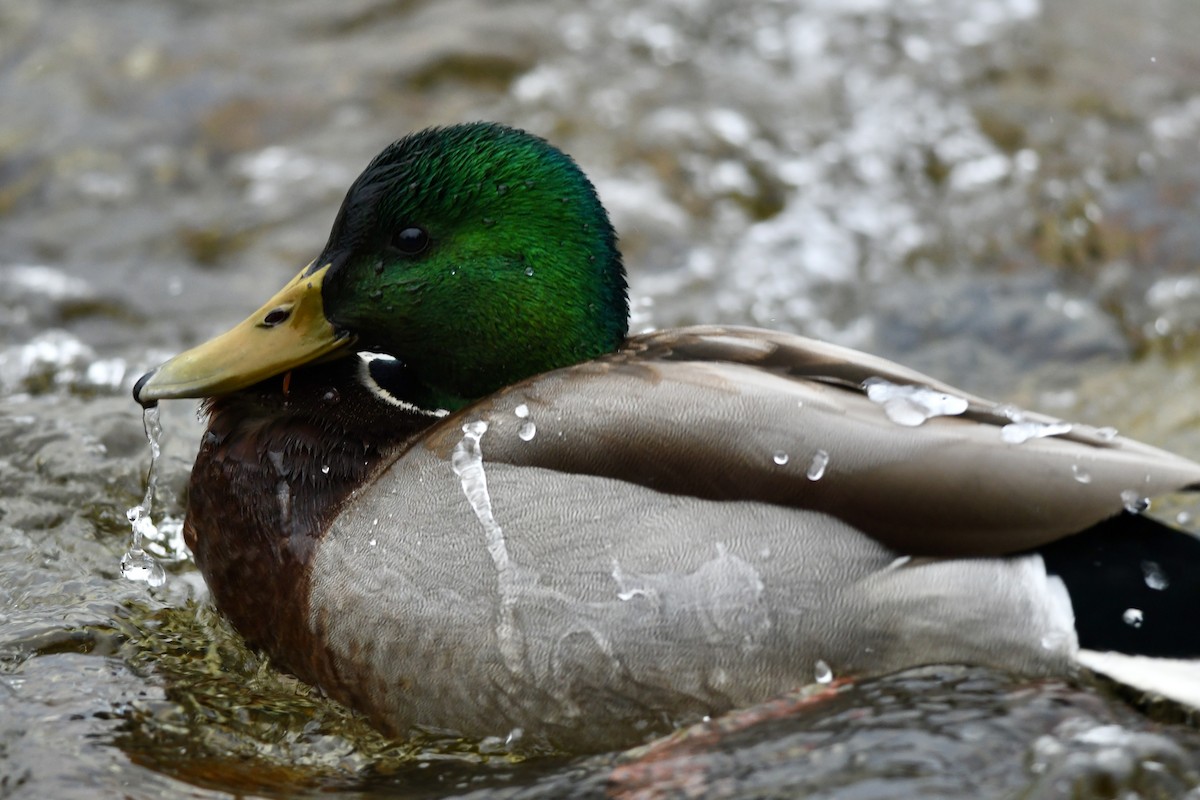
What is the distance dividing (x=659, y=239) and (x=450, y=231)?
3.46 metres

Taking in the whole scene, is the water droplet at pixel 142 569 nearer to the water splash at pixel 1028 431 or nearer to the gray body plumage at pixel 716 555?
the gray body plumage at pixel 716 555

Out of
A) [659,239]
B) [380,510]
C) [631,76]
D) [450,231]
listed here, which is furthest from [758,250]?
[380,510]

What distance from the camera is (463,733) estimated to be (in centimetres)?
355

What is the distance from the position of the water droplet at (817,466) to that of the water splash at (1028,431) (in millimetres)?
407

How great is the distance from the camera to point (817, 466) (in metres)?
3.35

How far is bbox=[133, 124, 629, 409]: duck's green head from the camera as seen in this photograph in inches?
152

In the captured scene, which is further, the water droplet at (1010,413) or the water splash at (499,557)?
the water droplet at (1010,413)

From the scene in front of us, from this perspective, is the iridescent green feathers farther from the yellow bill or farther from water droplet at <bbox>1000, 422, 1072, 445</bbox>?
water droplet at <bbox>1000, 422, 1072, 445</bbox>

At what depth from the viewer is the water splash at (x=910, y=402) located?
11.3 ft

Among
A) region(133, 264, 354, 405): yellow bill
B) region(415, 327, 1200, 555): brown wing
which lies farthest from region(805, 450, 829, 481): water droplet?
region(133, 264, 354, 405): yellow bill

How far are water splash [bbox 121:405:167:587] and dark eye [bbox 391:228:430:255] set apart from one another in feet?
2.73

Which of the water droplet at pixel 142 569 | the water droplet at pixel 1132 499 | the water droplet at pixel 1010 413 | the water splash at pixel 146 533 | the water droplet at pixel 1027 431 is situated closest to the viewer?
the water droplet at pixel 1132 499

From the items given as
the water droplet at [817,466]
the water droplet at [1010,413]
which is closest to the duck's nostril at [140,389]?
the water droplet at [817,466]

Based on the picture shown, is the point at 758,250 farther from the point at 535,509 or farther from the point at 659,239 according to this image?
the point at 535,509
